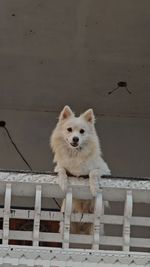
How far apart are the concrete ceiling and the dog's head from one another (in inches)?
92.7

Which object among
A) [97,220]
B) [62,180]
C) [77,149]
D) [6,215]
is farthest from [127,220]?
[6,215]

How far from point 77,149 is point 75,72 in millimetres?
3780

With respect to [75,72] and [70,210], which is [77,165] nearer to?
[70,210]

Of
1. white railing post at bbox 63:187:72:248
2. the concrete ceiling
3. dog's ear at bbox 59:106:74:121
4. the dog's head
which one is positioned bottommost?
white railing post at bbox 63:187:72:248

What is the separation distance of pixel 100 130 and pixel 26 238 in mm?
5456

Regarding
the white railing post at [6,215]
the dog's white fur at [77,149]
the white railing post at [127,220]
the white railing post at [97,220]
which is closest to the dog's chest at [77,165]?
the dog's white fur at [77,149]

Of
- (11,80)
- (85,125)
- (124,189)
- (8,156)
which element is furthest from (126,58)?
(124,189)

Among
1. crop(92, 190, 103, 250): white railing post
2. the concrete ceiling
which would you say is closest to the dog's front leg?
crop(92, 190, 103, 250): white railing post

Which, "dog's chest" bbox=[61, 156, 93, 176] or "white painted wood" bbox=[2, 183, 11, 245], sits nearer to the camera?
"white painted wood" bbox=[2, 183, 11, 245]

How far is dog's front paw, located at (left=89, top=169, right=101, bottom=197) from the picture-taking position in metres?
6.80

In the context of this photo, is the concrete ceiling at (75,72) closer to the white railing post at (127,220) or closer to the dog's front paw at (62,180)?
the dog's front paw at (62,180)

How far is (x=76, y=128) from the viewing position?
7.27 metres

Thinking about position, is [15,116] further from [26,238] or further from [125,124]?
[26,238]

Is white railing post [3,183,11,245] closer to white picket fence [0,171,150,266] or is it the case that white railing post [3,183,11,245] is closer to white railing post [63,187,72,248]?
white picket fence [0,171,150,266]
